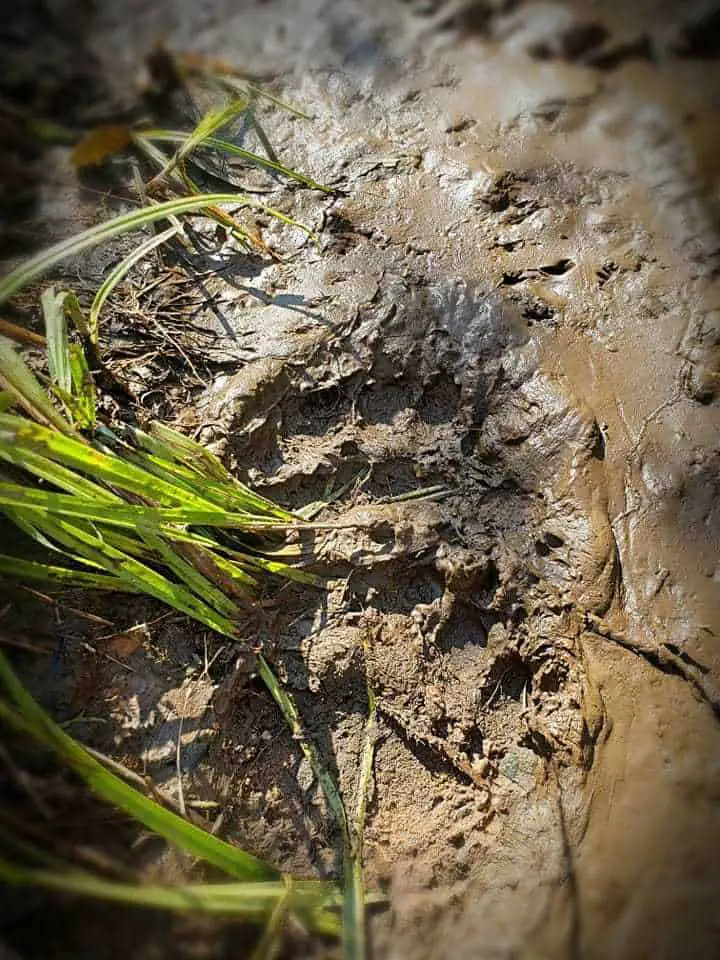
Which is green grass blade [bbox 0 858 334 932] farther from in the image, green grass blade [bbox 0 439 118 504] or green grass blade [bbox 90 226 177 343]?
green grass blade [bbox 90 226 177 343]

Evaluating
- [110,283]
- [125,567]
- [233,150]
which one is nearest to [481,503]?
[125,567]

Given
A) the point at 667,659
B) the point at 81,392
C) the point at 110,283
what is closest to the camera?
the point at 667,659

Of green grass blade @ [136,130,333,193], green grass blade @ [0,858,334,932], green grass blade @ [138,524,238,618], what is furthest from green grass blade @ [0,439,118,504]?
green grass blade @ [136,130,333,193]

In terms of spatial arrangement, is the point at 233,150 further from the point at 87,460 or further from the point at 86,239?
the point at 87,460

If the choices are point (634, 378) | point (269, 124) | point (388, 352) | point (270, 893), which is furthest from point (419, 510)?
point (269, 124)

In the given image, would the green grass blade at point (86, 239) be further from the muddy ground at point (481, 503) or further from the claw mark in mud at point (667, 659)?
the claw mark in mud at point (667, 659)
